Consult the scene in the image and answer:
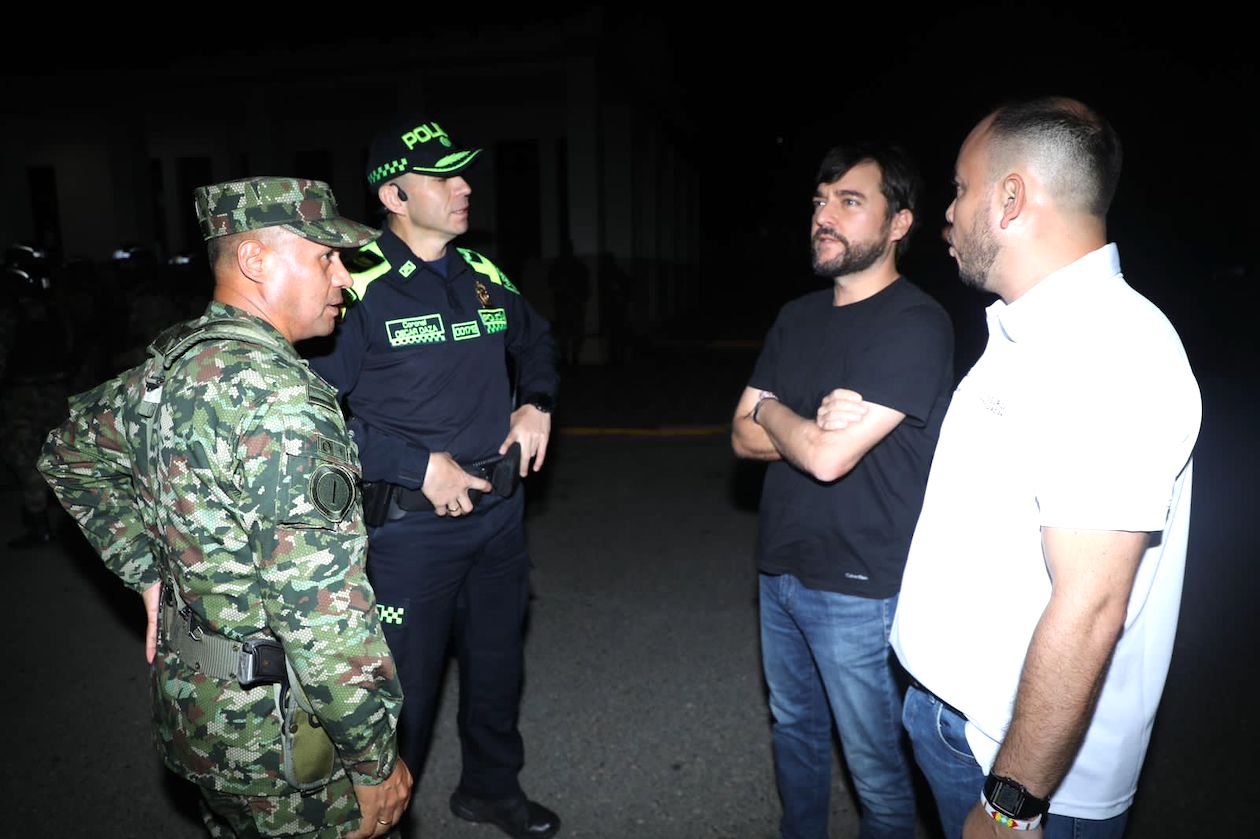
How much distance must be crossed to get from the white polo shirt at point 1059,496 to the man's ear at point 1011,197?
0.15 meters

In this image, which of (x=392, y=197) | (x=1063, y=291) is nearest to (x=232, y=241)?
(x=392, y=197)

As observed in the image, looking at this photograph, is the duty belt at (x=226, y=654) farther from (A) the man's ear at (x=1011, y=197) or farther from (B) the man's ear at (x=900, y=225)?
(B) the man's ear at (x=900, y=225)

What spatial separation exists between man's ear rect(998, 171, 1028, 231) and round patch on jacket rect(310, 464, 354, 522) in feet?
4.49

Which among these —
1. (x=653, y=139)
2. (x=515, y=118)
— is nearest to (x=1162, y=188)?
(x=653, y=139)

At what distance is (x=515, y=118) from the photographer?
16.2 meters

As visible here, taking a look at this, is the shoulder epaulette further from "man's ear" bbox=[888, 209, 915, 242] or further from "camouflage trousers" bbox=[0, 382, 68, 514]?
"camouflage trousers" bbox=[0, 382, 68, 514]

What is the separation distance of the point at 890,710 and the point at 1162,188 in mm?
27121

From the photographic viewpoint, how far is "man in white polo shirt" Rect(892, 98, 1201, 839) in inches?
50.5

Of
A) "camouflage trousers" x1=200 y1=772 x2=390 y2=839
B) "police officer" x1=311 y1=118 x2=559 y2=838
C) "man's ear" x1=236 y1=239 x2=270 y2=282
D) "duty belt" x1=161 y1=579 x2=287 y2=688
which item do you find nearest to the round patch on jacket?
"duty belt" x1=161 y1=579 x2=287 y2=688

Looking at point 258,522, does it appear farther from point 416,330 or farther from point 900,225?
point 900,225

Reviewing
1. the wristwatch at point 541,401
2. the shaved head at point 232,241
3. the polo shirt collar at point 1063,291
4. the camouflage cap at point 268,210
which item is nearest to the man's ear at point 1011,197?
the polo shirt collar at point 1063,291

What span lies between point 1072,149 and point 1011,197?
122mm

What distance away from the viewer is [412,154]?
102 inches

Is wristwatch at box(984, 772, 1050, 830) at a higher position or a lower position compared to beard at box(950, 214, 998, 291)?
lower
